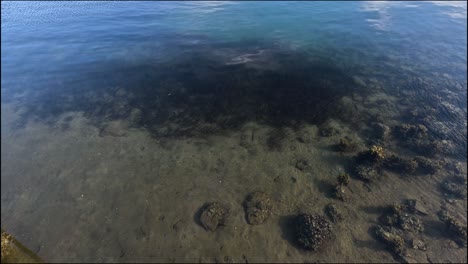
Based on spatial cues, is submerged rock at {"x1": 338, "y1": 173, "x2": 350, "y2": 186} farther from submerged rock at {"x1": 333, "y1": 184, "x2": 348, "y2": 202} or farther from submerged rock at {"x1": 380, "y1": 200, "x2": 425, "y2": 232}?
submerged rock at {"x1": 380, "y1": 200, "x2": 425, "y2": 232}

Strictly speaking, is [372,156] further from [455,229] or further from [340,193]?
[455,229]

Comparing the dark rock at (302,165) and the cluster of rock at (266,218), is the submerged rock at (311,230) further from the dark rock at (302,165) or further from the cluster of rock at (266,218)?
the dark rock at (302,165)

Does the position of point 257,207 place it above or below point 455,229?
above

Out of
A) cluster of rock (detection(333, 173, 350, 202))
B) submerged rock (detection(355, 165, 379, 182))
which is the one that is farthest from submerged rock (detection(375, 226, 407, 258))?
submerged rock (detection(355, 165, 379, 182))

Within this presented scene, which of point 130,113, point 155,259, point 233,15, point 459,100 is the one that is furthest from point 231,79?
point 233,15

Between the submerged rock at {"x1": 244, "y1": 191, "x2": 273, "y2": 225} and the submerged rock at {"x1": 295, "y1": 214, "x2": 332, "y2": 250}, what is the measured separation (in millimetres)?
2096

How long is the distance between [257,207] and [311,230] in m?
3.76

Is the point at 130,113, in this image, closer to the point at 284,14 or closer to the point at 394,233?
the point at 394,233

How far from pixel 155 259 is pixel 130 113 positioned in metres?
15.5

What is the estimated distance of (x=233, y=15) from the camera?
54750 mm

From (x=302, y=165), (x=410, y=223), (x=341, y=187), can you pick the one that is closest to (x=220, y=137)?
(x=302, y=165)

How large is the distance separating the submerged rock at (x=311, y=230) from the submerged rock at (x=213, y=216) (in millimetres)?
4853

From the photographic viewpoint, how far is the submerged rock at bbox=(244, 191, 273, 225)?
696 inches

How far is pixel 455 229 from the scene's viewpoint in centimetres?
1683
